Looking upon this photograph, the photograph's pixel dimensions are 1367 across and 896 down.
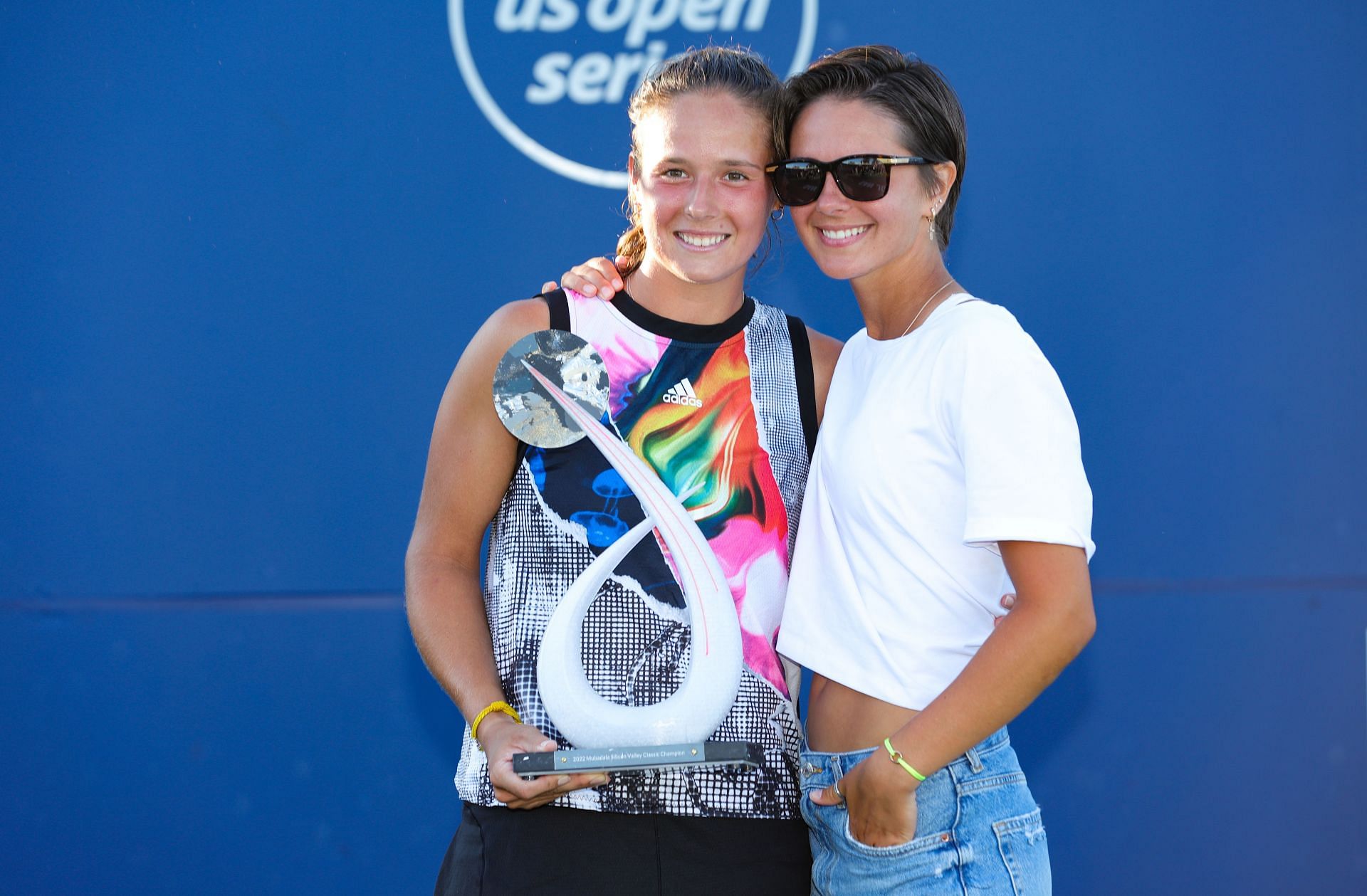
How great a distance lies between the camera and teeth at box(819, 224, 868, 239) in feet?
5.24

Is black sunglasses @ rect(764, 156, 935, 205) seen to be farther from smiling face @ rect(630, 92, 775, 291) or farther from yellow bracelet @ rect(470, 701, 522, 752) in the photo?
yellow bracelet @ rect(470, 701, 522, 752)

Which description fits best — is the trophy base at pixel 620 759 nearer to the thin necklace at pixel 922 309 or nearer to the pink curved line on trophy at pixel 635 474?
the pink curved line on trophy at pixel 635 474

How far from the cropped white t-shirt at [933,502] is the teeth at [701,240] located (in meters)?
0.29

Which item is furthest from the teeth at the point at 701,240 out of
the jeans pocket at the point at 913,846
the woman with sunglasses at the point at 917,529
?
the jeans pocket at the point at 913,846

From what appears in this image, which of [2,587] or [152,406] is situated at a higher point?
[152,406]

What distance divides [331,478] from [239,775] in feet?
2.32

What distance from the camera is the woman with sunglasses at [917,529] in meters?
1.31

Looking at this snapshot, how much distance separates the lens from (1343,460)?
8.94ft

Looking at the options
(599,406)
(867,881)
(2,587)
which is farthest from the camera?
(2,587)

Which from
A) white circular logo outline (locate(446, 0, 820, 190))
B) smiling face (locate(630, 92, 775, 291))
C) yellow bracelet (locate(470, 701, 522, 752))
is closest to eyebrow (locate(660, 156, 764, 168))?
smiling face (locate(630, 92, 775, 291))

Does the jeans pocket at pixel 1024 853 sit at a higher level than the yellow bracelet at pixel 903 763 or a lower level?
lower

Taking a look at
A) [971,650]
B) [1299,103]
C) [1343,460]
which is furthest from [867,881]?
[1299,103]

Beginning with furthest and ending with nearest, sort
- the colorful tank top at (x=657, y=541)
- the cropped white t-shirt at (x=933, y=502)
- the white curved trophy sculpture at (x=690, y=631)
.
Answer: the colorful tank top at (x=657, y=541)
the white curved trophy sculpture at (x=690, y=631)
the cropped white t-shirt at (x=933, y=502)

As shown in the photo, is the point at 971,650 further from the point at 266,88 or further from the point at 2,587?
the point at 2,587
